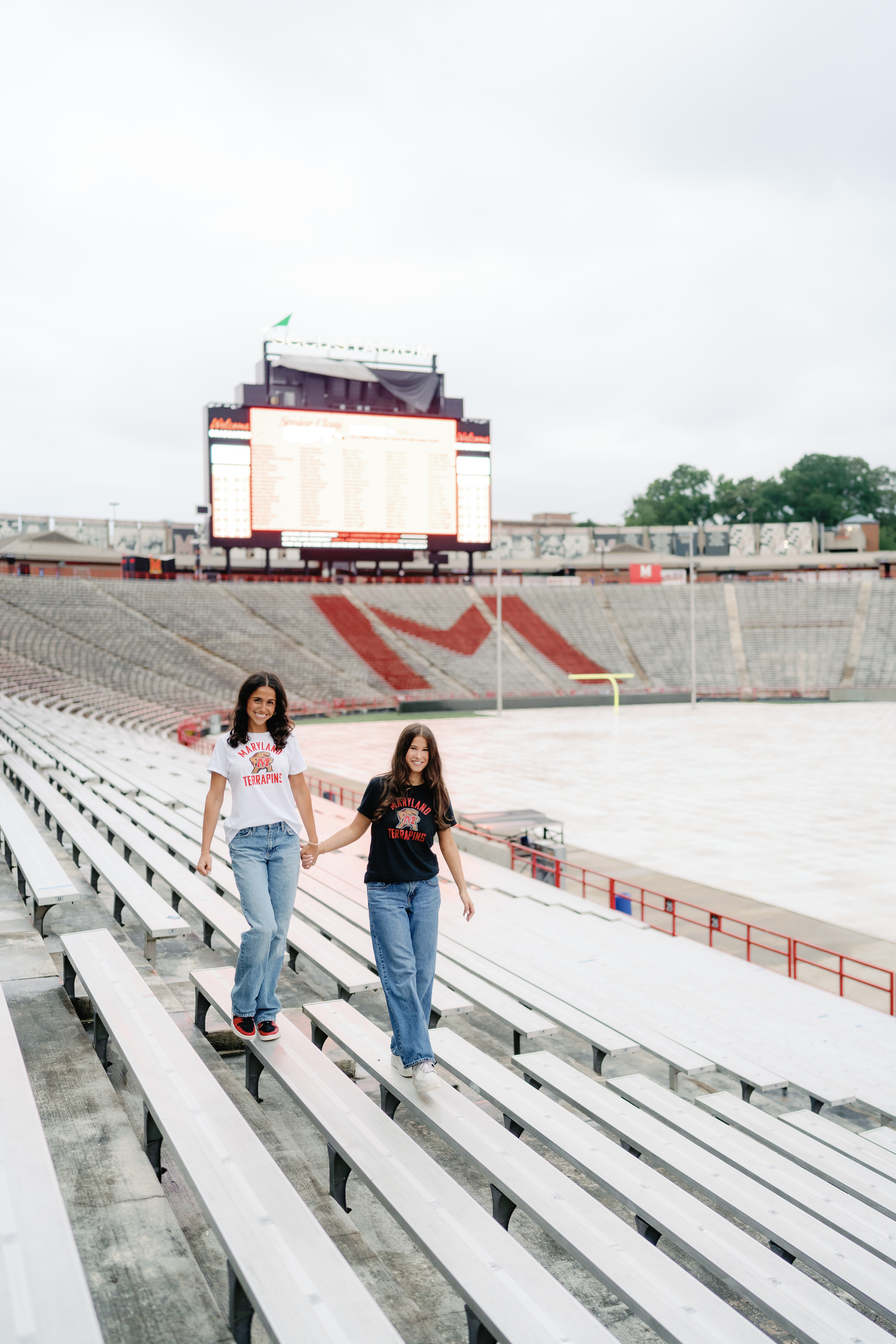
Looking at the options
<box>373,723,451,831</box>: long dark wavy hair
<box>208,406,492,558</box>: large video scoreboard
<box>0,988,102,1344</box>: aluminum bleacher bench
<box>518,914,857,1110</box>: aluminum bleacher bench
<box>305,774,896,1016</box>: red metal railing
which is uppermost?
<box>208,406,492,558</box>: large video scoreboard

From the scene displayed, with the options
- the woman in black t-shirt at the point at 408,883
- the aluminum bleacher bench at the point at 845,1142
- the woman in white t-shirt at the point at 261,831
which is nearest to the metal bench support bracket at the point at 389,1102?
the woman in black t-shirt at the point at 408,883

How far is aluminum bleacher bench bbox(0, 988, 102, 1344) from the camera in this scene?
2600 mm

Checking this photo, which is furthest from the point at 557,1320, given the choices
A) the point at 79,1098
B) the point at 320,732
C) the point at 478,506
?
the point at 478,506

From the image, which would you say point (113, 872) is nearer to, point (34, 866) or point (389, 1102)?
point (34, 866)

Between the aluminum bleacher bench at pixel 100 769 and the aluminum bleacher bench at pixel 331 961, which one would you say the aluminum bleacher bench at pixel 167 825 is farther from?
the aluminum bleacher bench at pixel 331 961

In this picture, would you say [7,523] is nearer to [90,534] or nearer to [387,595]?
[90,534]

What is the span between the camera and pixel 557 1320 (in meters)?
2.89

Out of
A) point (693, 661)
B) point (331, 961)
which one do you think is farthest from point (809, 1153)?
point (693, 661)

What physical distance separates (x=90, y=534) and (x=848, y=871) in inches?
2879

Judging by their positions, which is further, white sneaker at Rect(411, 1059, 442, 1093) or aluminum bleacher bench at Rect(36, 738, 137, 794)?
aluminum bleacher bench at Rect(36, 738, 137, 794)

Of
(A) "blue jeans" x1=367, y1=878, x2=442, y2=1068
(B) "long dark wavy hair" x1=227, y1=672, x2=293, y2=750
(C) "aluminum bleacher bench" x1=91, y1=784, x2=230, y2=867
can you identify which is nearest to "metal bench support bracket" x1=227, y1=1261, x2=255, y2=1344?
(A) "blue jeans" x1=367, y1=878, x2=442, y2=1068

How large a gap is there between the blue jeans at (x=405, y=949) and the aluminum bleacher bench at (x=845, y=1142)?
195cm

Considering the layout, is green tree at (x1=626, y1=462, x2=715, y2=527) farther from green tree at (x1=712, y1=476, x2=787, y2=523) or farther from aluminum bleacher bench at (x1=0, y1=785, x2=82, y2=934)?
aluminum bleacher bench at (x1=0, y1=785, x2=82, y2=934)

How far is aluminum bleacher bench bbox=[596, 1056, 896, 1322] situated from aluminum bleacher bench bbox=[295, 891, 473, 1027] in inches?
43.8
